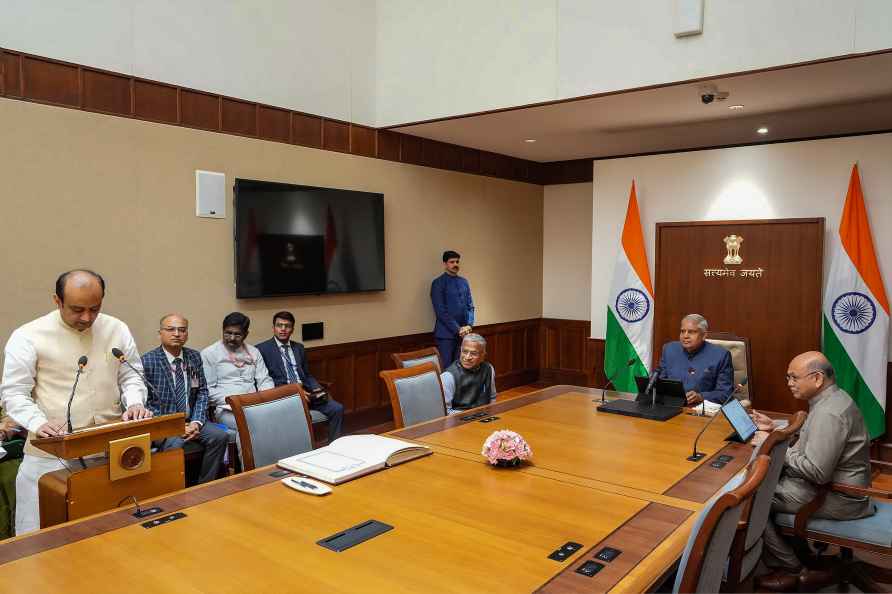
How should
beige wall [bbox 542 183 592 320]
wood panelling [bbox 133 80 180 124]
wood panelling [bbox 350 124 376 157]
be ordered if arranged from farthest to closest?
beige wall [bbox 542 183 592 320] → wood panelling [bbox 350 124 376 157] → wood panelling [bbox 133 80 180 124]

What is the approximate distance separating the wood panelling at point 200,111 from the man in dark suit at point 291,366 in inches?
60.1

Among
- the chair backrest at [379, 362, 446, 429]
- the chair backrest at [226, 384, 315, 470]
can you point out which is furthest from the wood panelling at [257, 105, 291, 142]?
the chair backrest at [226, 384, 315, 470]

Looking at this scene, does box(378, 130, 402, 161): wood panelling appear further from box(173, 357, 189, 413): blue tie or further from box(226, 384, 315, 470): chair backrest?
box(226, 384, 315, 470): chair backrest

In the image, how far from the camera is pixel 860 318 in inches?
209

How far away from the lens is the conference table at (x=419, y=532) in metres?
1.75

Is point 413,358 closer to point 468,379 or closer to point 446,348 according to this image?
point 468,379

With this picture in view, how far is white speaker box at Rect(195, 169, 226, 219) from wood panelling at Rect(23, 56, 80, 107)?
0.94 m

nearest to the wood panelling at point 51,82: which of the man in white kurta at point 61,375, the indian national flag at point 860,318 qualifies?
the man in white kurta at point 61,375

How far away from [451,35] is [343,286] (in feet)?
7.71

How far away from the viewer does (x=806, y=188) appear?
5.60 m

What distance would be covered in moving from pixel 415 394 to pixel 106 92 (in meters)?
2.85

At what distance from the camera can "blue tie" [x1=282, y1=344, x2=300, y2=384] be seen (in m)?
5.17

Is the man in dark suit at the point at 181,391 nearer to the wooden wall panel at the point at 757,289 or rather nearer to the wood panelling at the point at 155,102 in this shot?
the wood panelling at the point at 155,102

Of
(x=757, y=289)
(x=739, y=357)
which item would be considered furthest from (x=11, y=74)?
(x=757, y=289)
